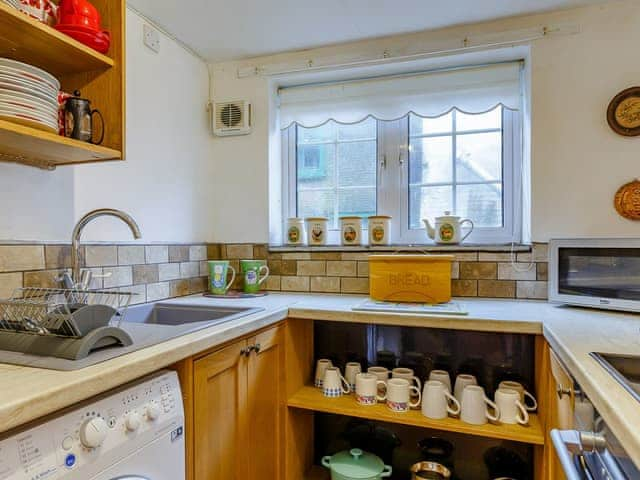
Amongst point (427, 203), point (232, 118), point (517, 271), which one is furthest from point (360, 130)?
point (517, 271)

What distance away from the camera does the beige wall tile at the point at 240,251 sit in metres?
2.15

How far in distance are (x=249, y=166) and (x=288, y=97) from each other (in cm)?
45

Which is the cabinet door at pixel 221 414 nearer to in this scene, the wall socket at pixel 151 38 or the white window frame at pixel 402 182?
the white window frame at pixel 402 182

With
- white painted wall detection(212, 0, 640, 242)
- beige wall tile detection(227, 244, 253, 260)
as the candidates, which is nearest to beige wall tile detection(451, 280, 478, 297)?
white painted wall detection(212, 0, 640, 242)

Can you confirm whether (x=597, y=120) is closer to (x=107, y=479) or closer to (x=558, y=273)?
(x=558, y=273)

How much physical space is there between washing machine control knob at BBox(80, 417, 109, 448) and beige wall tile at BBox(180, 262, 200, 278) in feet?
3.82

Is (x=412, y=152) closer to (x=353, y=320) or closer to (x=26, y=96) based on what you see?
(x=353, y=320)

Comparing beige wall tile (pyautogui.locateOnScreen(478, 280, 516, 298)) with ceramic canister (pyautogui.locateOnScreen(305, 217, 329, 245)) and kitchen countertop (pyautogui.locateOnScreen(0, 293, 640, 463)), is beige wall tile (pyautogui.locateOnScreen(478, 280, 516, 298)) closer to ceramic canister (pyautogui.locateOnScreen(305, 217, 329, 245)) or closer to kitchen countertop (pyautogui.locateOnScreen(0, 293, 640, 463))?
kitchen countertop (pyautogui.locateOnScreen(0, 293, 640, 463))

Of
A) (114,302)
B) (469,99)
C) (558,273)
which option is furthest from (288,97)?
(558,273)

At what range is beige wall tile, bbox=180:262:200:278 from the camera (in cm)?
190

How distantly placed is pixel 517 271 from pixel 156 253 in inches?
62.2

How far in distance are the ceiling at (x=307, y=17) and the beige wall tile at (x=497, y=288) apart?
117 cm

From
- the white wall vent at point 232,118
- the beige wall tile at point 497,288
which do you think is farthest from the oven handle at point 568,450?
the white wall vent at point 232,118

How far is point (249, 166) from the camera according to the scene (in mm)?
2156
